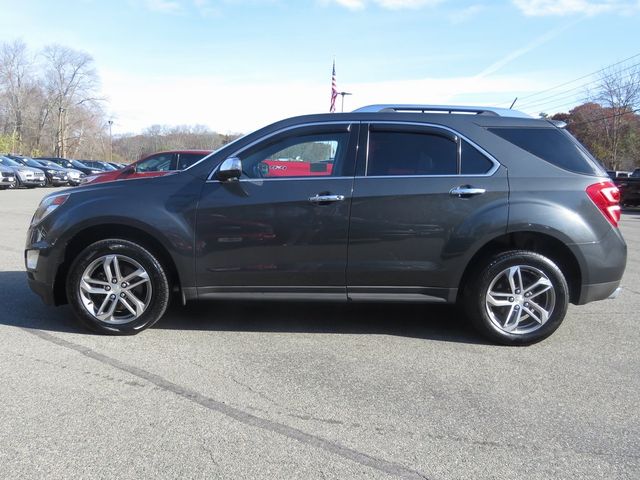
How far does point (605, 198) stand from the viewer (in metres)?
4.25

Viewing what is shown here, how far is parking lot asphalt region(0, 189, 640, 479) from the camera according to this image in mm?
2643

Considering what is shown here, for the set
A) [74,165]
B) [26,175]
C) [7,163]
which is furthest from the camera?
[74,165]

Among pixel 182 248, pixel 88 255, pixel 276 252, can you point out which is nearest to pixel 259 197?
pixel 276 252

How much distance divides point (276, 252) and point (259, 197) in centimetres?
47

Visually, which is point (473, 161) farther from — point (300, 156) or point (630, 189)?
point (630, 189)

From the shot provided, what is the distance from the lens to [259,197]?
14.0 feet

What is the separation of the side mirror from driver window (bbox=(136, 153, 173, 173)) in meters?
9.68

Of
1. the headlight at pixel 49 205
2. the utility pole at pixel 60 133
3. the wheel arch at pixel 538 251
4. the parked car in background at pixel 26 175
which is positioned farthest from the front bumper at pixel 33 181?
the utility pole at pixel 60 133

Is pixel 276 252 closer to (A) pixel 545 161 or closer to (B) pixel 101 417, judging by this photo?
(B) pixel 101 417

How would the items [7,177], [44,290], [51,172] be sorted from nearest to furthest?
[44,290] → [7,177] → [51,172]

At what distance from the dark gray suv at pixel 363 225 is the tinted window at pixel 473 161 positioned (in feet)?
0.04

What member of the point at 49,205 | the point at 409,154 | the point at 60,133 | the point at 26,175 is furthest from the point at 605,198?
the point at 60,133

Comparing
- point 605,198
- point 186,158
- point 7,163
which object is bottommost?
point 605,198

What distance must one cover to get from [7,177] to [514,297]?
2590 centimetres
